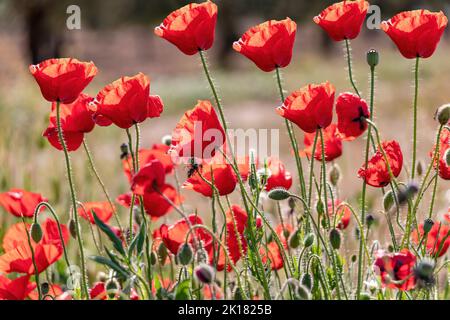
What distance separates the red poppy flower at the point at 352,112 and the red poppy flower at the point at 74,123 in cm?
56

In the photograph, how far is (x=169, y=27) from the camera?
196cm

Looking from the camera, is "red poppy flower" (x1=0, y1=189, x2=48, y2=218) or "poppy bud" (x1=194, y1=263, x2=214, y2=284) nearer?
"poppy bud" (x1=194, y1=263, x2=214, y2=284)

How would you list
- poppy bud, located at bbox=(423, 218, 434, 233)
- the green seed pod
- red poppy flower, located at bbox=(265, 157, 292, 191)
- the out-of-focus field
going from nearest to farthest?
poppy bud, located at bbox=(423, 218, 434, 233)
the green seed pod
red poppy flower, located at bbox=(265, 157, 292, 191)
the out-of-focus field

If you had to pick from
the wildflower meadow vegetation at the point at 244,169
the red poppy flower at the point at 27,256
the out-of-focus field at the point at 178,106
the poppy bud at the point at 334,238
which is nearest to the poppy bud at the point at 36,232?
the wildflower meadow vegetation at the point at 244,169

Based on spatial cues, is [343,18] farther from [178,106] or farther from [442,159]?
[178,106]

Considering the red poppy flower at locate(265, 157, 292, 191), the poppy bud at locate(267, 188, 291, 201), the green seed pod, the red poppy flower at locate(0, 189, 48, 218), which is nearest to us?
the poppy bud at locate(267, 188, 291, 201)

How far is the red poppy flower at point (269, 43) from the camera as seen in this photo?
1.95 metres

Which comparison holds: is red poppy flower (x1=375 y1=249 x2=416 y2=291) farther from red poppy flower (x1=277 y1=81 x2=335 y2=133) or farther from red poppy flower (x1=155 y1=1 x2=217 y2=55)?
red poppy flower (x1=155 y1=1 x2=217 y2=55)

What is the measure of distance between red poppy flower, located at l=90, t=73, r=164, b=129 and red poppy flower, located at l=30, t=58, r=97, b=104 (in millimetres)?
61

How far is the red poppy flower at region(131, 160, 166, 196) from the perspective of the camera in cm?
160

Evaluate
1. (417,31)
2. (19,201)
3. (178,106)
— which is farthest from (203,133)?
(178,106)

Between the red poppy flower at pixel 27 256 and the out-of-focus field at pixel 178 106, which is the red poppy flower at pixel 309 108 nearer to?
the red poppy flower at pixel 27 256

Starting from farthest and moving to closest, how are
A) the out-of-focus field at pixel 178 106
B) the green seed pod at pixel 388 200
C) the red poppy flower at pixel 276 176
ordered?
1. the out-of-focus field at pixel 178 106
2. the red poppy flower at pixel 276 176
3. the green seed pod at pixel 388 200

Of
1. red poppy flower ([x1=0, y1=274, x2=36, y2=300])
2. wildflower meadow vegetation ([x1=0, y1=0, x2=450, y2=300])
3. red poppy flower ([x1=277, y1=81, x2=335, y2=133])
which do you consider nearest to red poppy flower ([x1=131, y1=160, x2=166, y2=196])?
wildflower meadow vegetation ([x1=0, y1=0, x2=450, y2=300])
